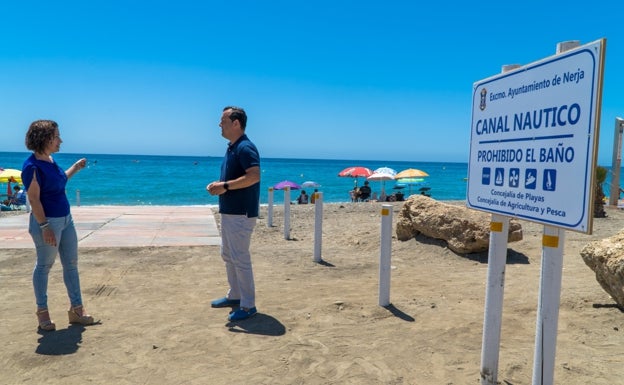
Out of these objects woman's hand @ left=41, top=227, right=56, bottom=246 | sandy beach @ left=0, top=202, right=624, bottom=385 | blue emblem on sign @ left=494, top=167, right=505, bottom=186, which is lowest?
sandy beach @ left=0, top=202, right=624, bottom=385

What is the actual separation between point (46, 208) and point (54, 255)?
1.42ft

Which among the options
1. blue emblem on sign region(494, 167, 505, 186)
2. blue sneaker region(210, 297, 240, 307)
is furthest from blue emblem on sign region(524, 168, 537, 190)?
blue sneaker region(210, 297, 240, 307)

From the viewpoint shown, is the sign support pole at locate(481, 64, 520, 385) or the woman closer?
the sign support pole at locate(481, 64, 520, 385)

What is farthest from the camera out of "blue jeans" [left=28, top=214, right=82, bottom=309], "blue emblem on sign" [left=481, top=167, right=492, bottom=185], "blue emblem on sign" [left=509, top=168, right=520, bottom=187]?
"blue jeans" [left=28, top=214, right=82, bottom=309]

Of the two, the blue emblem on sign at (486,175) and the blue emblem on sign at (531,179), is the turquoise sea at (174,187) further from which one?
the blue emblem on sign at (531,179)

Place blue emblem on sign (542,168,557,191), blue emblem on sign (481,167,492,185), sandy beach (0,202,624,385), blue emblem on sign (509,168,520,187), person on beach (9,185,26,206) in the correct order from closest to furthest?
blue emblem on sign (542,168,557,191)
blue emblem on sign (509,168,520,187)
blue emblem on sign (481,167,492,185)
sandy beach (0,202,624,385)
person on beach (9,185,26,206)

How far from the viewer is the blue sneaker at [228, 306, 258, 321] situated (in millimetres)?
4551

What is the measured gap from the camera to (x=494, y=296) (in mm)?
3242

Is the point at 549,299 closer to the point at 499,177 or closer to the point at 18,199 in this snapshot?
the point at 499,177

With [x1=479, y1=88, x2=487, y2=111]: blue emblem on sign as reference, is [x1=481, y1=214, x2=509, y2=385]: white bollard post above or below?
below

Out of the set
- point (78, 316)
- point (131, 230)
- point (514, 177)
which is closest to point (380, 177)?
point (131, 230)

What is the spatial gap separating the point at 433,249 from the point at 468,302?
9.75 ft

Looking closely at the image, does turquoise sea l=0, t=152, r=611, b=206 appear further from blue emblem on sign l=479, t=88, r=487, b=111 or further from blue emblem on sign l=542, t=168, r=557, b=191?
blue emblem on sign l=542, t=168, r=557, b=191

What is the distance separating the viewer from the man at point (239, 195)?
4363 mm
